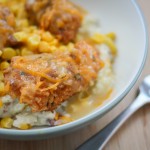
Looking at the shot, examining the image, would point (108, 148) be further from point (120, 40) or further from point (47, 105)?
point (120, 40)

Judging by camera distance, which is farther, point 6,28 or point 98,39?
point 98,39

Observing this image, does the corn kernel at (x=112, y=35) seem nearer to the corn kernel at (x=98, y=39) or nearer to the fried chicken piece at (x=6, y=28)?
the corn kernel at (x=98, y=39)

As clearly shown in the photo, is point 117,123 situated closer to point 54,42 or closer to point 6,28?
point 54,42

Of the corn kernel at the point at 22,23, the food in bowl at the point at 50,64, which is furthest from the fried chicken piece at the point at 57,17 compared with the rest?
the corn kernel at the point at 22,23

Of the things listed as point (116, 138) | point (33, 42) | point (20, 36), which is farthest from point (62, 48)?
point (116, 138)

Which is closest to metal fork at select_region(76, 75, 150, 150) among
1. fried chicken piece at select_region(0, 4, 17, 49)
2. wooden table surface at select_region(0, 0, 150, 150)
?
wooden table surface at select_region(0, 0, 150, 150)

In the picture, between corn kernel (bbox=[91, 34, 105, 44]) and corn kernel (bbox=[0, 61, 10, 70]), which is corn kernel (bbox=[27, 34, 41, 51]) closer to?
corn kernel (bbox=[0, 61, 10, 70])

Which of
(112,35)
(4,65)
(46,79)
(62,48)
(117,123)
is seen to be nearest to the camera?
(46,79)
